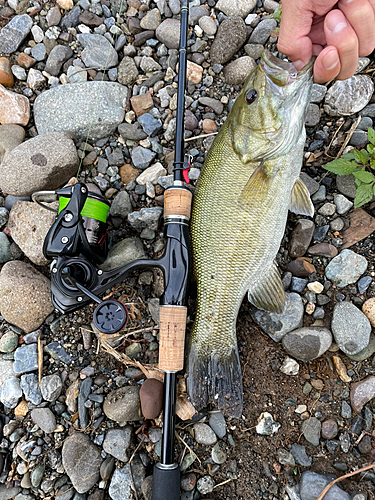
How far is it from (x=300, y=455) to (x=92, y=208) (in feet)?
8.17

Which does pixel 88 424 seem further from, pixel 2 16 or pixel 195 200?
pixel 2 16

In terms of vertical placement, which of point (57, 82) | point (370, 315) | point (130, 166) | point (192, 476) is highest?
point (57, 82)

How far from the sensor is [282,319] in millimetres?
2926

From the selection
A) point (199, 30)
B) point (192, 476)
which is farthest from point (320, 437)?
point (199, 30)

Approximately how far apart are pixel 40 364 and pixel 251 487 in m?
1.95

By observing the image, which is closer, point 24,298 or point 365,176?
point 365,176

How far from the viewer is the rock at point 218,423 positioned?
2.83 m

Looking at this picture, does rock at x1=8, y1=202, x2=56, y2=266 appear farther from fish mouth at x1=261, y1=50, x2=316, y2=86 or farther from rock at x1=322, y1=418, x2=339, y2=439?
rock at x1=322, y1=418, x2=339, y2=439

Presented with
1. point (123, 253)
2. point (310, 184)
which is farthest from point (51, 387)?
point (310, 184)

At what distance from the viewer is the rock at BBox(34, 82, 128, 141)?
341 centimetres

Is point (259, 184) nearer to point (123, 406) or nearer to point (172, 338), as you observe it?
point (172, 338)

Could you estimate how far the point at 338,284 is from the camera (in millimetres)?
3020

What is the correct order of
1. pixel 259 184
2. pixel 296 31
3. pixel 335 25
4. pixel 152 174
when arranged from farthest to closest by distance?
pixel 152 174
pixel 259 184
pixel 296 31
pixel 335 25

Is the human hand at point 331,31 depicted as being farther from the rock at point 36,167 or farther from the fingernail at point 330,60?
the rock at point 36,167
